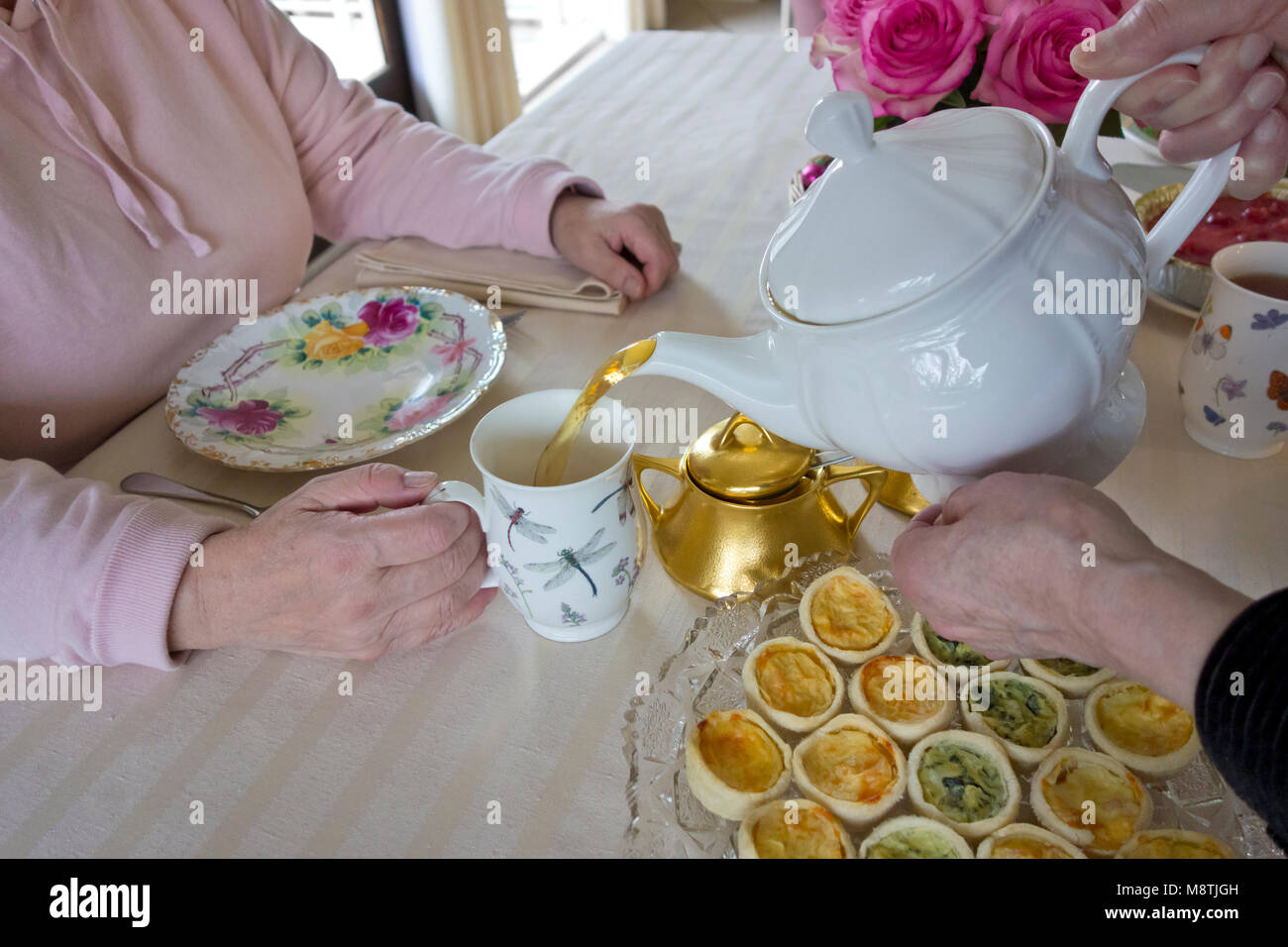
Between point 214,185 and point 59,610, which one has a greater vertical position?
point 214,185

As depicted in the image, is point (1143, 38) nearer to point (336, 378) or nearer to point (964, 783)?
point (964, 783)

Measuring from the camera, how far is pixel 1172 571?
0.43m

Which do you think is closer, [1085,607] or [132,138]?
[1085,607]

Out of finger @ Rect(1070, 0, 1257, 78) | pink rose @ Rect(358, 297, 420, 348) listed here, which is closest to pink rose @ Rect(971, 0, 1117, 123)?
finger @ Rect(1070, 0, 1257, 78)

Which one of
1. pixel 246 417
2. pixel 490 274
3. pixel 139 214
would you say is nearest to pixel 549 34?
pixel 490 274

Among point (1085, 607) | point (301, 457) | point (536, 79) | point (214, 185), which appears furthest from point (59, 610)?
point (536, 79)

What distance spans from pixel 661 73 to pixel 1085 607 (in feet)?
4.09

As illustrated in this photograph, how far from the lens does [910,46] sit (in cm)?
66

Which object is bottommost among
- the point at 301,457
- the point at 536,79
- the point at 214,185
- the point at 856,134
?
the point at 536,79

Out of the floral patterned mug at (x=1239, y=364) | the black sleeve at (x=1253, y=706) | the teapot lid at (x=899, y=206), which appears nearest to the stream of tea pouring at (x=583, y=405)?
the teapot lid at (x=899, y=206)

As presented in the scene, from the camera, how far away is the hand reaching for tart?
42cm

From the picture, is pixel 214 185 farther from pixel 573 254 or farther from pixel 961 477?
pixel 961 477

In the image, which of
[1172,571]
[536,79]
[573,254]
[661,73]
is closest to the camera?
[1172,571]

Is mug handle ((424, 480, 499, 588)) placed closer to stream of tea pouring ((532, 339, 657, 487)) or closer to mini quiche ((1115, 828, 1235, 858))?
stream of tea pouring ((532, 339, 657, 487))
